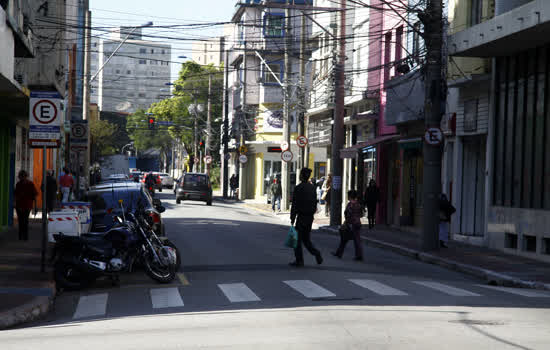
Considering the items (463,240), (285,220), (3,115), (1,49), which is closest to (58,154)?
(285,220)

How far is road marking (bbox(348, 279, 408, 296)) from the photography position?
12512 mm

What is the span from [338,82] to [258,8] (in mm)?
36436

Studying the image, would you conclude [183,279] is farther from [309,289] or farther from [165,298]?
[309,289]

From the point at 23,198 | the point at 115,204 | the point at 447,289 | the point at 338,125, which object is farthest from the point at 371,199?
the point at 447,289

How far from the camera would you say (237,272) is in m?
15.4

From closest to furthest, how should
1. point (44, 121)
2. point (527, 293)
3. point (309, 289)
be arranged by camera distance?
point (309, 289), point (527, 293), point (44, 121)

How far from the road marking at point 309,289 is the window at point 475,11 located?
43.8ft

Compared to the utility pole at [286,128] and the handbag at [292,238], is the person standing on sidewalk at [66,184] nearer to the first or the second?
the utility pole at [286,128]

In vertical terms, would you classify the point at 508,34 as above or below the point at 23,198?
above

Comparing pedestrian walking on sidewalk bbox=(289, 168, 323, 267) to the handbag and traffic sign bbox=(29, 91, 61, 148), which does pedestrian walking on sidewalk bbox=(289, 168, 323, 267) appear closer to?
the handbag

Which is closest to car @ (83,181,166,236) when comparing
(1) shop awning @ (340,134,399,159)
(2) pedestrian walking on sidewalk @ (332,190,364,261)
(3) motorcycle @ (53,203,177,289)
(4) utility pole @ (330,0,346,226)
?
(3) motorcycle @ (53,203,177,289)

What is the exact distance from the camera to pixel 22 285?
43.4 feet

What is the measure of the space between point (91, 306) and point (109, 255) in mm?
1688

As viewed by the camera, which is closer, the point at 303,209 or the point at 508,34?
the point at 303,209
